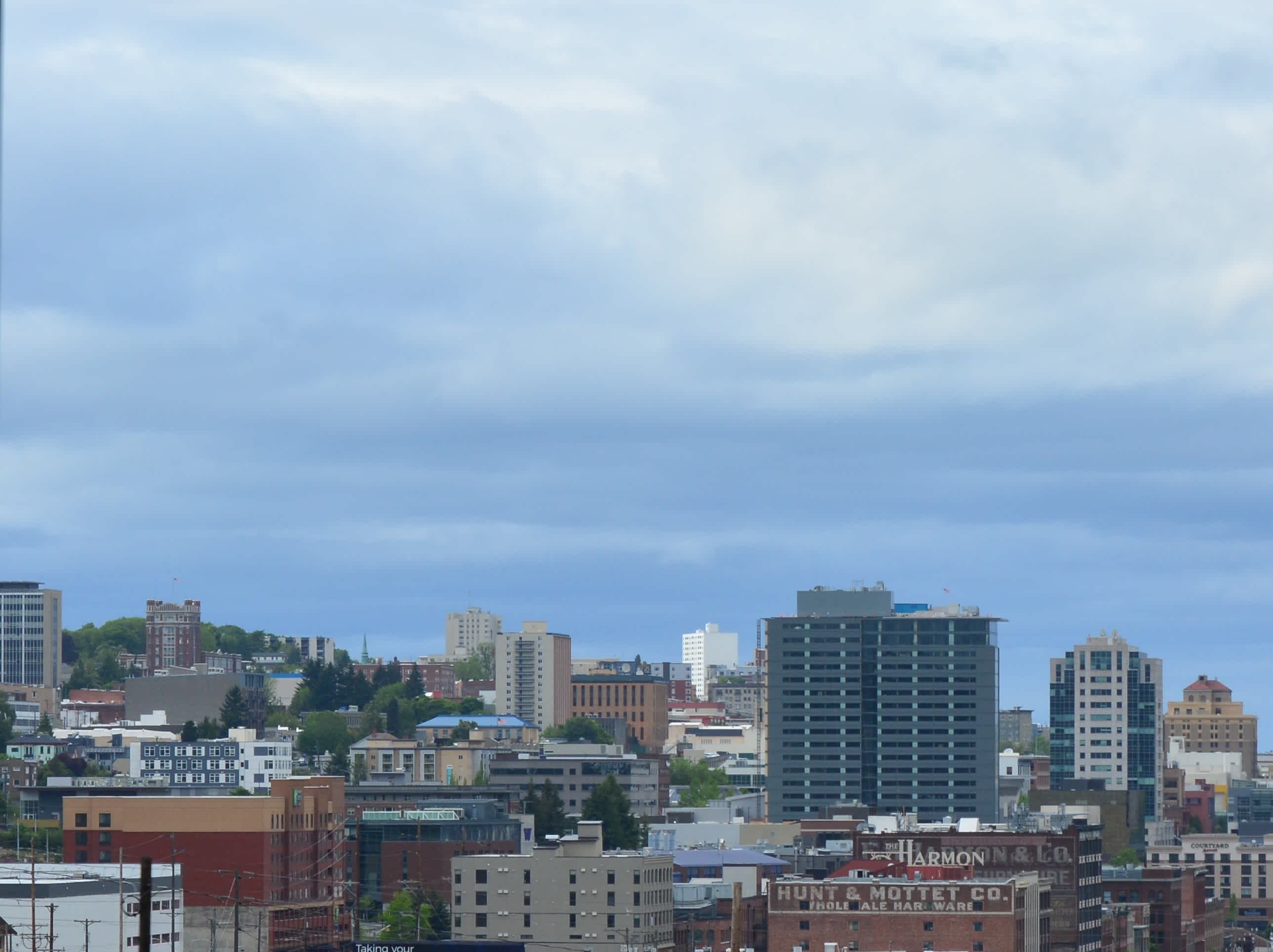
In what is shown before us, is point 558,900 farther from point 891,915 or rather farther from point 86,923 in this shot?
point 86,923

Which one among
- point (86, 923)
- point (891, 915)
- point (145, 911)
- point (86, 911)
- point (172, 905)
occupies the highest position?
point (145, 911)

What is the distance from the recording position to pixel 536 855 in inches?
7628

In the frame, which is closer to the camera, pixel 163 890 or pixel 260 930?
pixel 163 890

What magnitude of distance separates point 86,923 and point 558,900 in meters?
33.9

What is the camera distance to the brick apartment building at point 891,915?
596 feet

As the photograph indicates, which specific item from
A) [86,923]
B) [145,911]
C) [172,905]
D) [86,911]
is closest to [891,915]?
[172,905]

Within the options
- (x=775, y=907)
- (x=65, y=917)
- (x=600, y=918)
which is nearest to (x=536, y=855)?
(x=600, y=918)

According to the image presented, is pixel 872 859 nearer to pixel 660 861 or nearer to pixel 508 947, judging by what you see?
pixel 660 861

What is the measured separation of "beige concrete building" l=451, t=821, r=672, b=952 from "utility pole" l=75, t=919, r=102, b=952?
86.2 feet

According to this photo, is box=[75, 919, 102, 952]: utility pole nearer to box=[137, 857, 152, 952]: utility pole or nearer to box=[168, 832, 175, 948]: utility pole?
box=[168, 832, 175, 948]: utility pole

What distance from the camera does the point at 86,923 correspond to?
173875mm

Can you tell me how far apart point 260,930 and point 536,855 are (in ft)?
67.4

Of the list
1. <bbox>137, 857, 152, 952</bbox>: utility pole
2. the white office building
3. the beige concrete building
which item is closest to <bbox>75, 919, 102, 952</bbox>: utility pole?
the white office building

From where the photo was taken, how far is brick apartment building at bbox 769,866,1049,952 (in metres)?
182
